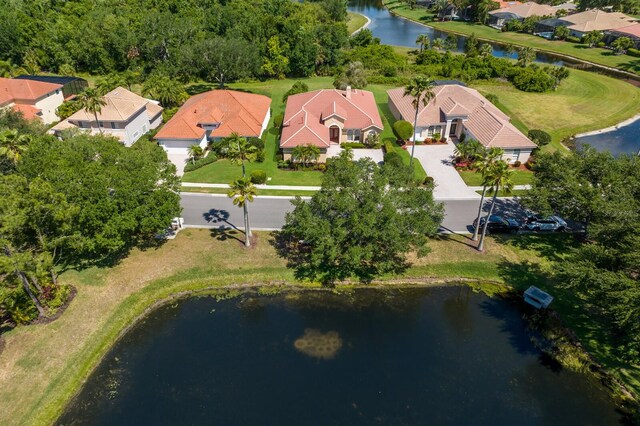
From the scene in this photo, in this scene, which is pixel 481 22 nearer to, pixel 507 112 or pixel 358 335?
pixel 507 112

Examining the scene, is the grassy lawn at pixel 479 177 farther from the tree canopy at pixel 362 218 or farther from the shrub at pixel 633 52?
the shrub at pixel 633 52

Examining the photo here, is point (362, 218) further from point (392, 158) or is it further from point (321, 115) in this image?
point (321, 115)

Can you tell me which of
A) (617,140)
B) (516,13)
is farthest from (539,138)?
(516,13)

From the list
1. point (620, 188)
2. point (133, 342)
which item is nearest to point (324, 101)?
point (620, 188)

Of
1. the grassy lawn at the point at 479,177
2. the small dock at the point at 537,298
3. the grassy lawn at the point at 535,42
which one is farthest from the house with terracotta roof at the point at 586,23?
the small dock at the point at 537,298

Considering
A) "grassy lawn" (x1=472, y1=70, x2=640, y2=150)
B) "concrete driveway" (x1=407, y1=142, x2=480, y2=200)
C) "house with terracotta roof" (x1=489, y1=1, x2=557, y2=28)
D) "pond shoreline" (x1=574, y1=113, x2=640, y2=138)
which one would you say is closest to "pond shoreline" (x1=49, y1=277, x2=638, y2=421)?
"concrete driveway" (x1=407, y1=142, x2=480, y2=200)

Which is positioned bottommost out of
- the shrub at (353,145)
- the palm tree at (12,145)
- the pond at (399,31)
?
the shrub at (353,145)
